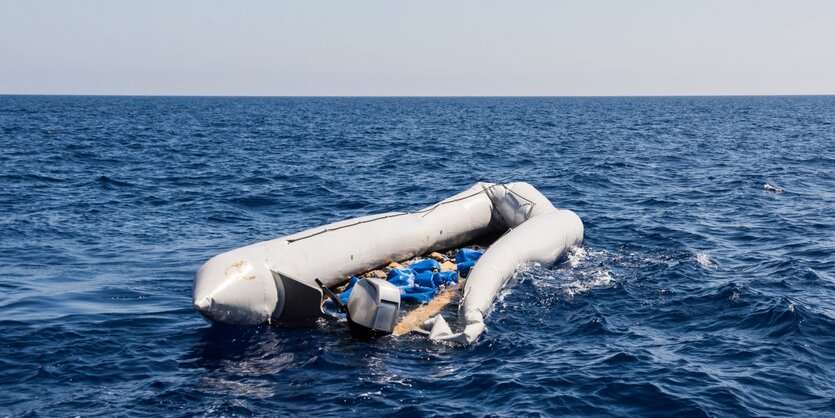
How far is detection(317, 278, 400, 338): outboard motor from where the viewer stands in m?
12.3

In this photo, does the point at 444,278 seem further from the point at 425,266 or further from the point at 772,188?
the point at 772,188

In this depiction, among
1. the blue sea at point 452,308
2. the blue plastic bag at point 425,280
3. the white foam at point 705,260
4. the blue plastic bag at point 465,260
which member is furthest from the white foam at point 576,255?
the blue plastic bag at point 425,280

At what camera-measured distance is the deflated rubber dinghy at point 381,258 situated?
1255 cm

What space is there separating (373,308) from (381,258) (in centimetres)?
405

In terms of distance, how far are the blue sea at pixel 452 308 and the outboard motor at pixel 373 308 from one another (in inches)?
11.6

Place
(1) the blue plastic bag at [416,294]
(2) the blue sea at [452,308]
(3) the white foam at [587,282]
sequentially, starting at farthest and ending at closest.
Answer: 1. (3) the white foam at [587,282]
2. (1) the blue plastic bag at [416,294]
3. (2) the blue sea at [452,308]

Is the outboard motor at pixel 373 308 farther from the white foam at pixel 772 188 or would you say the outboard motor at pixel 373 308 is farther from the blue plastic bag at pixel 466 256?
A: the white foam at pixel 772 188

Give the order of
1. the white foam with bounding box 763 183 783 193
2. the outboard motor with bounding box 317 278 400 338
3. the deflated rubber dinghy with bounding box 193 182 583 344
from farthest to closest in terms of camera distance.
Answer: the white foam with bounding box 763 183 783 193 < the deflated rubber dinghy with bounding box 193 182 583 344 < the outboard motor with bounding box 317 278 400 338

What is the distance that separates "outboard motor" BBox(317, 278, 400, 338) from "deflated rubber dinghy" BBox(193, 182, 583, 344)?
2 centimetres

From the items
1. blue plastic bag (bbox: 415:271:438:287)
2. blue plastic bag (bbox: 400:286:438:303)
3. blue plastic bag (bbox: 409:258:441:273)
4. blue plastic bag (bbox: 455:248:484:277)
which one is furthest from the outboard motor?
blue plastic bag (bbox: 455:248:484:277)

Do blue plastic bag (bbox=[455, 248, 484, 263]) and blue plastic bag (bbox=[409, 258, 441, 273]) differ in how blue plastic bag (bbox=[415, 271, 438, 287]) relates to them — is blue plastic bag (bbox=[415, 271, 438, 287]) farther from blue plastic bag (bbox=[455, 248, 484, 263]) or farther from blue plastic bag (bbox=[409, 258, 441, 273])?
blue plastic bag (bbox=[455, 248, 484, 263])

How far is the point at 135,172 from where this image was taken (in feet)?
111

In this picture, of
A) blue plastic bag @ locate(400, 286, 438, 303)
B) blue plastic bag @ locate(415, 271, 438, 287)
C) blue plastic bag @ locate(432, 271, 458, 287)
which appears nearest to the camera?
blue plastic bag @ locate(400, 286, 438, 303)

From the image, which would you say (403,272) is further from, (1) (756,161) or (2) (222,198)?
(1) (756,161)
